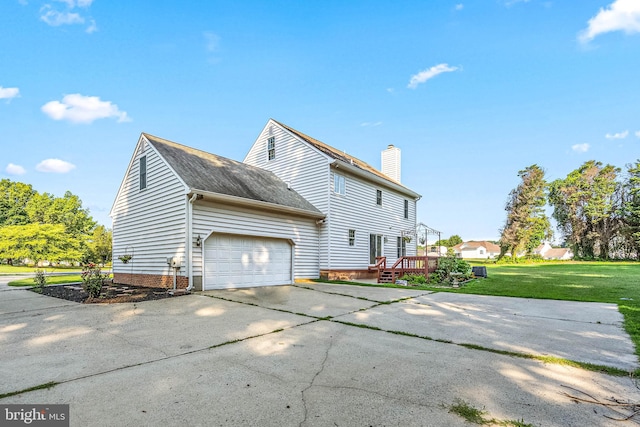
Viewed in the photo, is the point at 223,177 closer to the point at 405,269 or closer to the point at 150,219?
the point at 150,219

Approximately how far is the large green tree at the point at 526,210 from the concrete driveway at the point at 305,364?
4002 cm

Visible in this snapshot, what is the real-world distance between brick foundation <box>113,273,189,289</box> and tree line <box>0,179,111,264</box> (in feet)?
64.2

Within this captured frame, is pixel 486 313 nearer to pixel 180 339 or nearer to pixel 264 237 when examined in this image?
pixel 180 339

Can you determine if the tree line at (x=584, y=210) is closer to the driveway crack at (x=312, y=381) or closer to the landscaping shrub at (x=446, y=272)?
the landscaping shrub at (x=446, y=272)

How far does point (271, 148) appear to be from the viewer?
17578 millimetres

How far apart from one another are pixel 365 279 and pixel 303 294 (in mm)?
7314

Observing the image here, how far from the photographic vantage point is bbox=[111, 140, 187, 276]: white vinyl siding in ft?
34.5

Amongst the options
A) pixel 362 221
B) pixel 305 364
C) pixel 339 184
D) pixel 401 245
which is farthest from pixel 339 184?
pixel 305 364

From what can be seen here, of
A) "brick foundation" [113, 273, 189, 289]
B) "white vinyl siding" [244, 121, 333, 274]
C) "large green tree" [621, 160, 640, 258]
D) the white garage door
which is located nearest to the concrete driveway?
"brick foundation" [113, 273, 189, 289]

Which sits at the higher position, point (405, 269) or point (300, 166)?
point (300, 166)

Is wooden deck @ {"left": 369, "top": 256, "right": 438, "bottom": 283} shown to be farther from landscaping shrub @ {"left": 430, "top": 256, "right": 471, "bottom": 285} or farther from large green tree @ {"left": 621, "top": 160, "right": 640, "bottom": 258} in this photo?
large green tree @ {"left": 621, "top": 160, "right": 640, "bottom": 258}

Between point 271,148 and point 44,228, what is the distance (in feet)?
79.9

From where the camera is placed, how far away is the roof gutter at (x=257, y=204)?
10180 mm

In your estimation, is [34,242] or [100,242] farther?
[100,242]
